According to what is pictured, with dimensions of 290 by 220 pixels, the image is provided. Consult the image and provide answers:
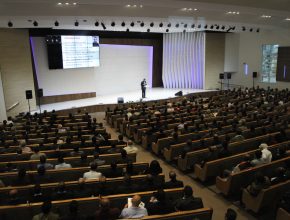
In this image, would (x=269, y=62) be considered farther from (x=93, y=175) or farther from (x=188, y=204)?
(x=188, y=204)

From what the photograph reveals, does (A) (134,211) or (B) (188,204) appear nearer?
(A) (134,211)

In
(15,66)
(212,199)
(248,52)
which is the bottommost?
(212,199)

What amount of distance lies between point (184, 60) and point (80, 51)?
8447 mm

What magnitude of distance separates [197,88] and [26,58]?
12516mm

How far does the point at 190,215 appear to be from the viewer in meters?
4.25

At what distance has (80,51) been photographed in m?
17.6

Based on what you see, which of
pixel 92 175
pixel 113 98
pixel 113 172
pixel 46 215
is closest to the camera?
pixel 46 215

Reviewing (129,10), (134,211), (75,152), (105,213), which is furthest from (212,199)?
(129,10)

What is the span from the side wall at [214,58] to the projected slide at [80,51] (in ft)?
27.3

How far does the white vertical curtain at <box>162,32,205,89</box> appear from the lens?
2161 cm

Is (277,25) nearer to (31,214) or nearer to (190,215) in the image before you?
(190,215)

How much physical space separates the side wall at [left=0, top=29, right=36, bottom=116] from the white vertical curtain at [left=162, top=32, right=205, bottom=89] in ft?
35.8

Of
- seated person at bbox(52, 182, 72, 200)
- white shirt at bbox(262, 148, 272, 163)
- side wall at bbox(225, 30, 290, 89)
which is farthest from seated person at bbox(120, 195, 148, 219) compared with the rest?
side wall at bbox(225, 30, 290, 89)

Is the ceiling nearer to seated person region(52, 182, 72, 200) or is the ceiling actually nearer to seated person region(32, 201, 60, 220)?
seated person region(52, 182, 72, 200)
